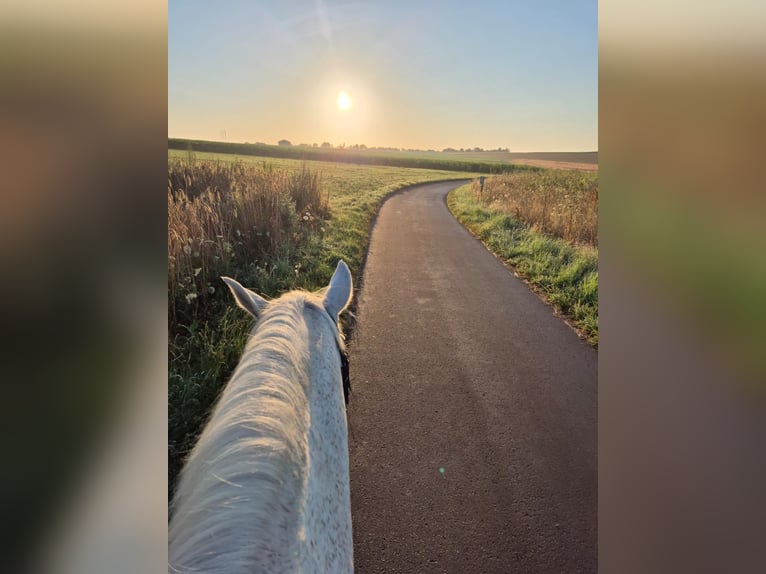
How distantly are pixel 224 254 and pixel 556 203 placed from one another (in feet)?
23.3

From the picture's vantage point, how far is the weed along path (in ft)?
6.14

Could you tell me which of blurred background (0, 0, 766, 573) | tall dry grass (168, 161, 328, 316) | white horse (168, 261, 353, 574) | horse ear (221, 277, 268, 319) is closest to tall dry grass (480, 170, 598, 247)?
tall dry grass (168, 161, 328, 316)

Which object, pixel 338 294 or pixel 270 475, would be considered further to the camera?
pixel 338 294

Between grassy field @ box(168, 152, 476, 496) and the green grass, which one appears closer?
grassy field @ box(168, 152, 476, 496)

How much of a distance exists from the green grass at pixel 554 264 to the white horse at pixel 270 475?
3.17m

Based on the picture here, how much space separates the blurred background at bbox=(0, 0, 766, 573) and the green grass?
3.37 metres

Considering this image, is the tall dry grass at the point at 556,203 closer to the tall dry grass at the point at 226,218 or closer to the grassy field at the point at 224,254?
the grassy field at the point at 224,254

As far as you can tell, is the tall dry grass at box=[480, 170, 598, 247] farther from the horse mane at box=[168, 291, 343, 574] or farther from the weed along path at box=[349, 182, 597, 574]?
the horse mane at box=[168, 291, 343, 574]
